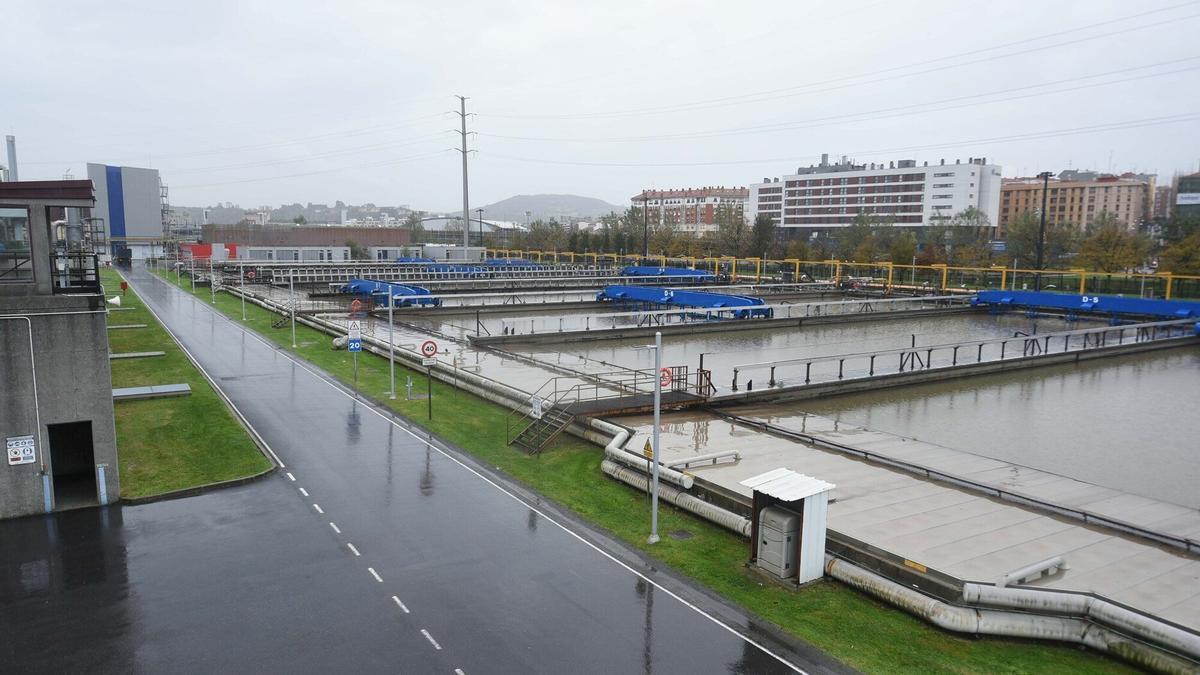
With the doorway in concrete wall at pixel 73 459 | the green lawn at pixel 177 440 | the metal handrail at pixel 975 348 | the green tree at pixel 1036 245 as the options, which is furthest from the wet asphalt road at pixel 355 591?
the green tree at pixel 1036 245

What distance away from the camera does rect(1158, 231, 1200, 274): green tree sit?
63688 mm

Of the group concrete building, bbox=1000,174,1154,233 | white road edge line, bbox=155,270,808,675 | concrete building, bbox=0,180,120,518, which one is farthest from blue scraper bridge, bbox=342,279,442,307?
concrete building, bbox=1000,174,1154,233

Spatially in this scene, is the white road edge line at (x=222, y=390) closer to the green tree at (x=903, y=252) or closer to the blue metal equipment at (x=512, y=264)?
the blue metal equipment at (x=512, y=264)

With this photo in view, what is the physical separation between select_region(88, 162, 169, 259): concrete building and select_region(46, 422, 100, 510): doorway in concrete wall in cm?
11648

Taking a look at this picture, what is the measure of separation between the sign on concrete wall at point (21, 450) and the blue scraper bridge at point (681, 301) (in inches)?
1572

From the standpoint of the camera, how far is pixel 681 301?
190ft

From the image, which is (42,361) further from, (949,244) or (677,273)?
(949,244)

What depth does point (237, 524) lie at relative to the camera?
53.5ft

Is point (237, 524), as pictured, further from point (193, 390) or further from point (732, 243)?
point (732, 243)

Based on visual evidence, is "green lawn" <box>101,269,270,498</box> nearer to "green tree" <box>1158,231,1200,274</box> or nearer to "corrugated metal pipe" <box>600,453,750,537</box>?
"corrugated metal pipe" <box>600,453,750,537</box>

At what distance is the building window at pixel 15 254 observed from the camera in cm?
1759

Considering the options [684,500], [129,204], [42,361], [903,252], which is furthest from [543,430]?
[129,204]

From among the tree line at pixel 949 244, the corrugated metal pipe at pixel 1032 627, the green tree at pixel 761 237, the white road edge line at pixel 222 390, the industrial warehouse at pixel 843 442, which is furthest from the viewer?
the green tree at pixel 761 237

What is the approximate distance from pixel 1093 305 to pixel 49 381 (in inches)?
2476
